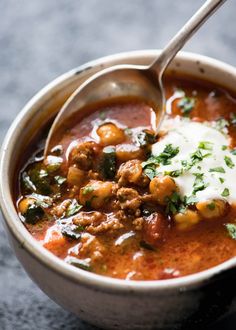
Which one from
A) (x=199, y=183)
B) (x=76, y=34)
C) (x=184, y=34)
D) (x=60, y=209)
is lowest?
(x=76, y=34)

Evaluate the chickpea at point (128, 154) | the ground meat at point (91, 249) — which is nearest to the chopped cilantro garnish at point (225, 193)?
the chickpea at point (128, 154)

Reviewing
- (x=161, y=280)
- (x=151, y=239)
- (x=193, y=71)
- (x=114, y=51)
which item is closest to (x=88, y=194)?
(x=151, y=239)

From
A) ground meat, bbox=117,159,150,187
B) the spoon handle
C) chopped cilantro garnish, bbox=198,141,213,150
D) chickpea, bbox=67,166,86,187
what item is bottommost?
chickpea, bbox=67,166,86,187

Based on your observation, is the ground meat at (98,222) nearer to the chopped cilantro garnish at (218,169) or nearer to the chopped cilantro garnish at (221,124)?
the chopped cilantro garnish at (218,169)

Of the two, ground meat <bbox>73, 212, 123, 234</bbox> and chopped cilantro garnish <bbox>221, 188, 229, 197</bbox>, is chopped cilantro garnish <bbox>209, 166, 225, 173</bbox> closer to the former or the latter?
chopped cilantro garnish <bbox>221, 188, 229, 197</bbox>

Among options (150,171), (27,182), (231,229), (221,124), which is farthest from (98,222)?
(221,124)

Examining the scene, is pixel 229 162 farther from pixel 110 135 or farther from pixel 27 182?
pixel 27 182

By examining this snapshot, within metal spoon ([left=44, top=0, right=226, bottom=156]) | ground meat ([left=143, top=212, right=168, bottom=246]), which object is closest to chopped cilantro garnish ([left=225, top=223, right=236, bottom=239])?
ground meat ([left=143, top=212, right=168, bottom=246])
